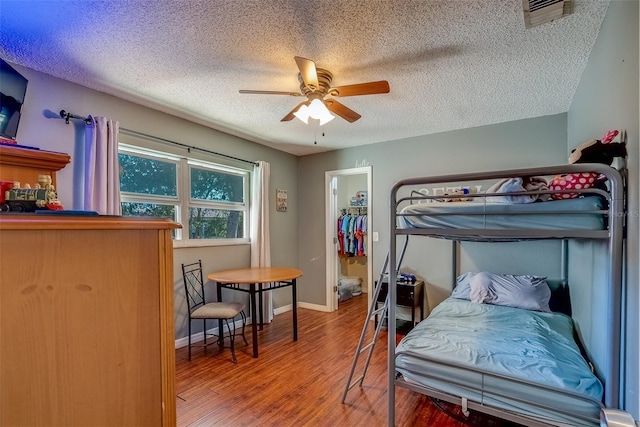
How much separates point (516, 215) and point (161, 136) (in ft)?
10.3

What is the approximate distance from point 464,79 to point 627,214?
5.03 ft

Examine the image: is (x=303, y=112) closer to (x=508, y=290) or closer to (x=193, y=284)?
(x=193, y=284)

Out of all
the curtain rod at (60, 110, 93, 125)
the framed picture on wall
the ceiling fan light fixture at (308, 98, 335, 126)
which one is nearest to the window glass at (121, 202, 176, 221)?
the curtain rod at (60, 110, 93, 125)

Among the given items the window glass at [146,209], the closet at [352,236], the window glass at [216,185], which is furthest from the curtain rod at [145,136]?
the closet at [352,236]

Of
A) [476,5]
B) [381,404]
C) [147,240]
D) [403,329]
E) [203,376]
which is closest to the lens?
[147,240]

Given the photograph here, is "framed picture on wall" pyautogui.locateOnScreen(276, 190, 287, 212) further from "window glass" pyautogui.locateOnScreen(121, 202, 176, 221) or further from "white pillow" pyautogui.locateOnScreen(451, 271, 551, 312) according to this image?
"white pillow" pyautogui.locateOnScreen(451, 271, 551, 312)

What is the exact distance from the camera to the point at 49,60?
6.86 feet

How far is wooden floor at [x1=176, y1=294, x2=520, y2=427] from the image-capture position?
2051mm

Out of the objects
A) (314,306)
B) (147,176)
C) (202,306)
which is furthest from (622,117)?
(314,306)

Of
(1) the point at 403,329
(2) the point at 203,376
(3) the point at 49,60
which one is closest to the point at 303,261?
(1) the point at 403,329

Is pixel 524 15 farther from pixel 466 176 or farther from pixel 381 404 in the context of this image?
pixel 381 404

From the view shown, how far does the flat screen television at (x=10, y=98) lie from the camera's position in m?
1.87

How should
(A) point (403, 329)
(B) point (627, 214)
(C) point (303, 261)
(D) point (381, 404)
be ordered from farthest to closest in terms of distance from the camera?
(C) point (303, 261)
(A) point (403, 329)
(D) point (381, 404)
(B) point (627, 214)

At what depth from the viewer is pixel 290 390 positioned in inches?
94.8
